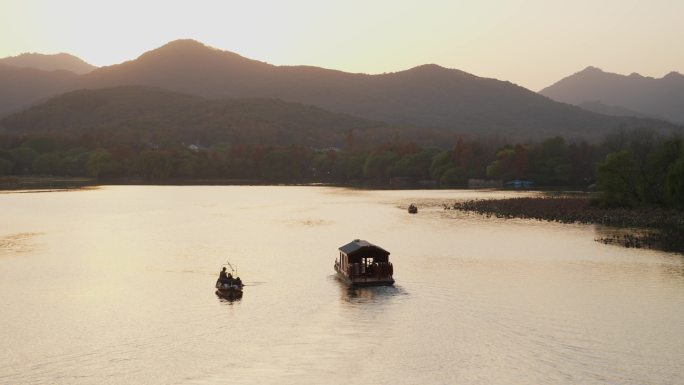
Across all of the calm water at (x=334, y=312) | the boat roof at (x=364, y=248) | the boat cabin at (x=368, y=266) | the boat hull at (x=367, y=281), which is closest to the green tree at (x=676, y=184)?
the calm water at (x=334, y=312)

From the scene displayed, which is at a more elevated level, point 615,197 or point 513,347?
point 615,197

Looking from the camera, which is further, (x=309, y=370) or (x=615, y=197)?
(x=615, y=197)

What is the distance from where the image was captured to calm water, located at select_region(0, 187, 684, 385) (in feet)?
122

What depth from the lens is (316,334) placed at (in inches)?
1697

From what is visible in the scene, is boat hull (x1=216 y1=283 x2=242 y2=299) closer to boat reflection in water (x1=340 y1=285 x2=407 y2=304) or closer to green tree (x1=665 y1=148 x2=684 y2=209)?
boat reflection in water (x1=340 y1=285 x2=407 y2=304)

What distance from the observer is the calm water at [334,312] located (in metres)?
A: 37.1

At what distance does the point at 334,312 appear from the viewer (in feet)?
160

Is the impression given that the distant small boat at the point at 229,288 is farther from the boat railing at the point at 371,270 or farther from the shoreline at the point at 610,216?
the shoreline at the point at 610,216

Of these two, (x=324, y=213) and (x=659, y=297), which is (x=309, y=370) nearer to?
(x=659, y=297)

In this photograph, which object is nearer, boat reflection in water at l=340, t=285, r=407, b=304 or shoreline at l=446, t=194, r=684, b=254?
boat reflection in water at l=340, t=285, r=407, b=304

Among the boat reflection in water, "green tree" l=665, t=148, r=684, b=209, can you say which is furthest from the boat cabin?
"green tree" l=665, t=148, r=684, b=209

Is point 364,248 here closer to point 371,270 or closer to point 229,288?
point 371,270

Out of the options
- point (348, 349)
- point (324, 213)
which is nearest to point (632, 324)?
point (348, 349)

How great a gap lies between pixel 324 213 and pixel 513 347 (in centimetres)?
8826
